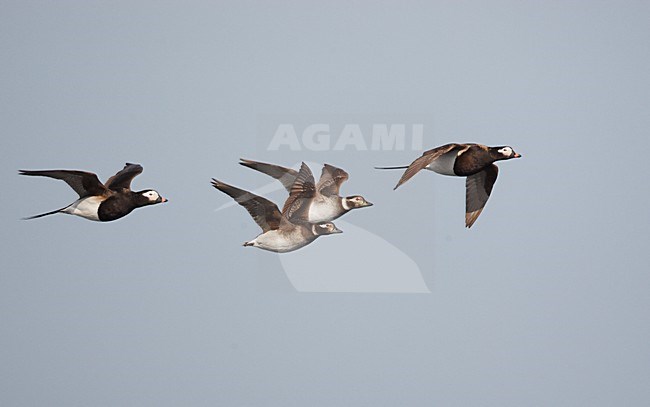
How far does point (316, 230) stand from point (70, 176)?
3.57 m

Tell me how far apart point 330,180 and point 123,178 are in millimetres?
3057

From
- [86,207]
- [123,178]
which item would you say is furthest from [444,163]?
[86,207]

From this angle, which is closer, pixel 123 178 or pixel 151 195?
pixel 151 195

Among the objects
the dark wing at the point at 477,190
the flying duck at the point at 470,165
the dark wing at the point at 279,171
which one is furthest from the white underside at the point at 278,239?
the dark wing at the point at 477,190

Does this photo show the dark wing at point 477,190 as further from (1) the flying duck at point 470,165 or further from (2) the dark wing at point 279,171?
(2) the dark wing at point 279,171

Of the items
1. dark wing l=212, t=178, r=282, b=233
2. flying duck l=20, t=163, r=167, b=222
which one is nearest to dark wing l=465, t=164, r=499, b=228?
dark wing l=212, t=178, r=282, b=233

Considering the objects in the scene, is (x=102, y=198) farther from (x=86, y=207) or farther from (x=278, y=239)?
(x=278, y=239)

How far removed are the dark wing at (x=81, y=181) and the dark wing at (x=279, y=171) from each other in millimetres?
2140

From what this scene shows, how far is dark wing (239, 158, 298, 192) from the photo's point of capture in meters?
18.6

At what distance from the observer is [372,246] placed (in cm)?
2161

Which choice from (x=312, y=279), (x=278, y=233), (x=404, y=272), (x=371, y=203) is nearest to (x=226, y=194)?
(x=278, y=233)

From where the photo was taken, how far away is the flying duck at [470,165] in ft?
59.7

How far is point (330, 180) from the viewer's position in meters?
19.2

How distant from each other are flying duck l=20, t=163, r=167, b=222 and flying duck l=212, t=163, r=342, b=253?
55.3 inches
